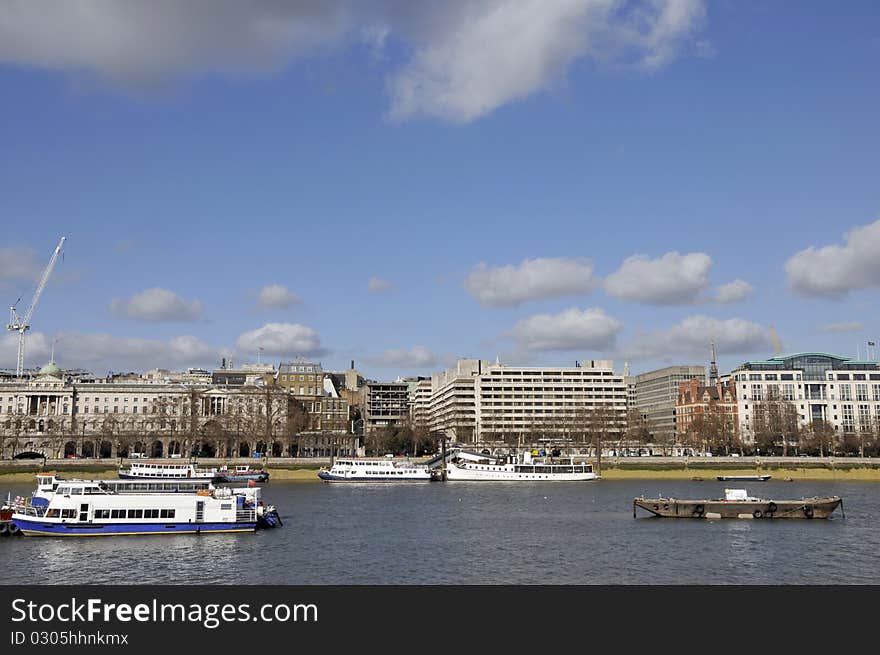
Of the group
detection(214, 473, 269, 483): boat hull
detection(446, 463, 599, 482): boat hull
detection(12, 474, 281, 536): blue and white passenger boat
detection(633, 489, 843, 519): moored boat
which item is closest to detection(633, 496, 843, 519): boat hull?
detection(633, 489, 843, 519): moored boat

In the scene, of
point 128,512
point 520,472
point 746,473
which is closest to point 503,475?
point 520,472

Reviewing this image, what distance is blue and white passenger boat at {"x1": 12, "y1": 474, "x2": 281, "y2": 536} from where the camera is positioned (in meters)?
79.9

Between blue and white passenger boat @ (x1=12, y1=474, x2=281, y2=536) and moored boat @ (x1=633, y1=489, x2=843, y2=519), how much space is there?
45029 mm

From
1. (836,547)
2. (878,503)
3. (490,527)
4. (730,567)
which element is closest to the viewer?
(730,567)

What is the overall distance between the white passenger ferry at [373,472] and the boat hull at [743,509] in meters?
81.0

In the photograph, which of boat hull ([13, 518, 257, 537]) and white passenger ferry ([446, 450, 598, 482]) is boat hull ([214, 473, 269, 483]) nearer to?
white passenger ferry ([446, 450, 598, 482])

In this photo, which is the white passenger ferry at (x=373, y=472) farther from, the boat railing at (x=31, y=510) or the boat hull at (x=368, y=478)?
the boat railing at (x=31, y=510)
